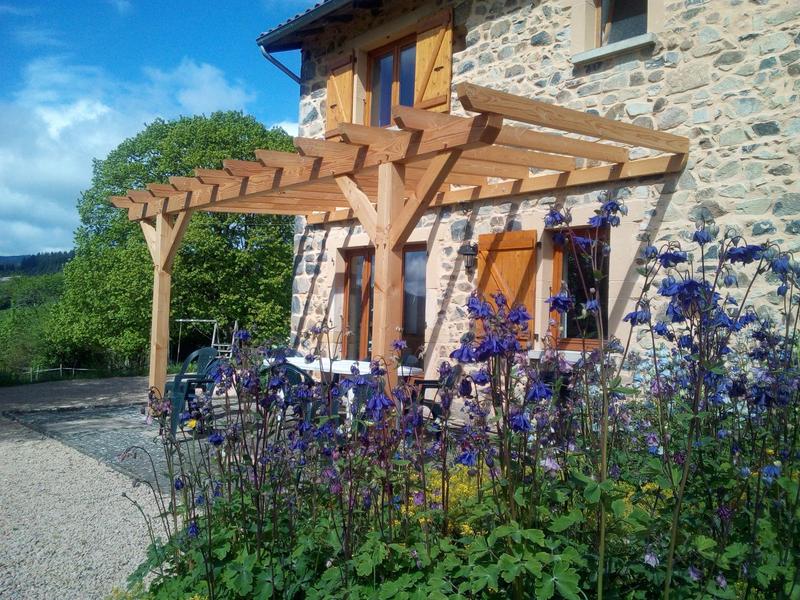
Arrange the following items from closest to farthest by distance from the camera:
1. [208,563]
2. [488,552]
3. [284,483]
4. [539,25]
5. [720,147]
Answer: [488,552], [208,563], [284,483], [720,147], [539,25]

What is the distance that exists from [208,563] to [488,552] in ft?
3.10

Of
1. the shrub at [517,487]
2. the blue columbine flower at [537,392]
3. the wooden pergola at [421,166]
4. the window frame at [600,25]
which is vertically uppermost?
the window frame at [600,25]

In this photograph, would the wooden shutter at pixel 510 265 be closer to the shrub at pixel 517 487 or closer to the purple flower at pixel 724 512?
the shrub at pixel 517 487

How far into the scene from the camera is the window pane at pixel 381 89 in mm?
7695

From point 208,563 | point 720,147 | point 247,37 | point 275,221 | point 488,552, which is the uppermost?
point 247,37

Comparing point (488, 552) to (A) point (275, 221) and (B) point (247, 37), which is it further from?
(A) point (275, 221)

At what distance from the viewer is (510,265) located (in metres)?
6.06

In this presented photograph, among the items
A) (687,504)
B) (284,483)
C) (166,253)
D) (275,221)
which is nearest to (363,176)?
(166,253)

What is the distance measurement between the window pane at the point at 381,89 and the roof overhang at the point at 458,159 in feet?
3.66

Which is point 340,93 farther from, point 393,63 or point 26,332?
point 26,332

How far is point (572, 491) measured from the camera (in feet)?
6.69

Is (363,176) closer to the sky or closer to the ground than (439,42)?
closer to the ground

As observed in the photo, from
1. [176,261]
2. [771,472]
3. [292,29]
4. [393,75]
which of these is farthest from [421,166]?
[176,261]

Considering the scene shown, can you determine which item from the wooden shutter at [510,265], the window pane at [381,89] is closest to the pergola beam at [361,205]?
the wooden shutter at [510,265]
